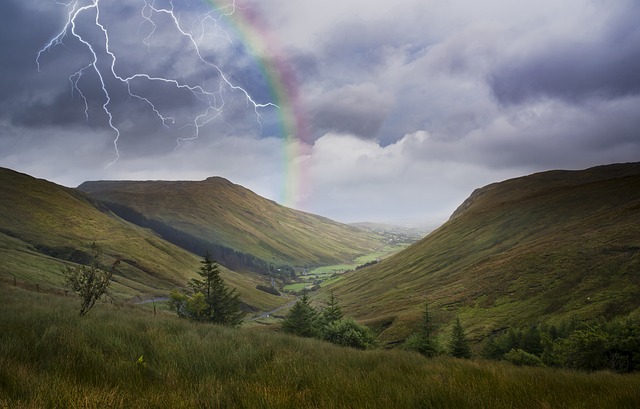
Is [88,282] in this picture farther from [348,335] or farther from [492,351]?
[492,351]

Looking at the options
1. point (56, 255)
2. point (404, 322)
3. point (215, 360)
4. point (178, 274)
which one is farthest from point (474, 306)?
point (56, 255)

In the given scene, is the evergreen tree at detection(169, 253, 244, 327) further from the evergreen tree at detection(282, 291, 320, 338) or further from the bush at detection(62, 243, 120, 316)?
the bush at detection(62, 243, 120, 316)

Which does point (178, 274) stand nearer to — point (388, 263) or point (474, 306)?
point (388, 263)

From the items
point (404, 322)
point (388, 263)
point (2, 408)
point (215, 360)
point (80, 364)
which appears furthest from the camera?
point (388, 263)

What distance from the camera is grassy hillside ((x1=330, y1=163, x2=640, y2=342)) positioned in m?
67.4

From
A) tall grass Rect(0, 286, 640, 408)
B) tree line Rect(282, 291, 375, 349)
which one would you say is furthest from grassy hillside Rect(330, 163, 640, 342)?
tall grass Rect(0, 286, 640, 408)

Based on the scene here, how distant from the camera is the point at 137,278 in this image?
123 metres

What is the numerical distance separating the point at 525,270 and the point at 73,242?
160521 mm

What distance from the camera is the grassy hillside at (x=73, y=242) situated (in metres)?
103

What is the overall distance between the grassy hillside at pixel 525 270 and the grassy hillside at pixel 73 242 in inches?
2653

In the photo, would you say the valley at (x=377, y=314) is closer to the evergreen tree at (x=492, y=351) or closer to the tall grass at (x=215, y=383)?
the tall grass at (x=215, y=383)

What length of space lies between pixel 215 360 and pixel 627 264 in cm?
9350

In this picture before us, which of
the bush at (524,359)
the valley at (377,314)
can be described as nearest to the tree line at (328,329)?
the valley at (377,314)

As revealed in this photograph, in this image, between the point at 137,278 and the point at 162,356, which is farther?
the point at 137,278
